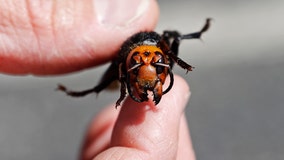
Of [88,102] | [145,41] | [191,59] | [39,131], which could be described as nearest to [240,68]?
[191,59]

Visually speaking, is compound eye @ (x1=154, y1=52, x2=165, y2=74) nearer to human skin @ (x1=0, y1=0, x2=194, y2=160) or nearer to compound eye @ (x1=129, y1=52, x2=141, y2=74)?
compound eye @ (x1=129, y1=52, x2=141, y2=74)

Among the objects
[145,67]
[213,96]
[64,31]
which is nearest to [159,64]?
[145,67]

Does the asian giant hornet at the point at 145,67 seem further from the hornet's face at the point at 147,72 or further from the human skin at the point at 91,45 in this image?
the human skin at the point at 91,45

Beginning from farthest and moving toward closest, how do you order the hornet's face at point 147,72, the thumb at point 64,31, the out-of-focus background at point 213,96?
the out-of-focus background at point 213,96
the thumb at point 64,31
the hornet's face at point 147,72

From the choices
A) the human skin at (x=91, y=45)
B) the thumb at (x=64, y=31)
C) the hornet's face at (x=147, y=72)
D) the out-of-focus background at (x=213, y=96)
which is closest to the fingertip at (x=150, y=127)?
the human skin at (x=91, y=45)

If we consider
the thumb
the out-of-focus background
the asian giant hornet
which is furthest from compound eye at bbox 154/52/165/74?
the out-of-focus background
